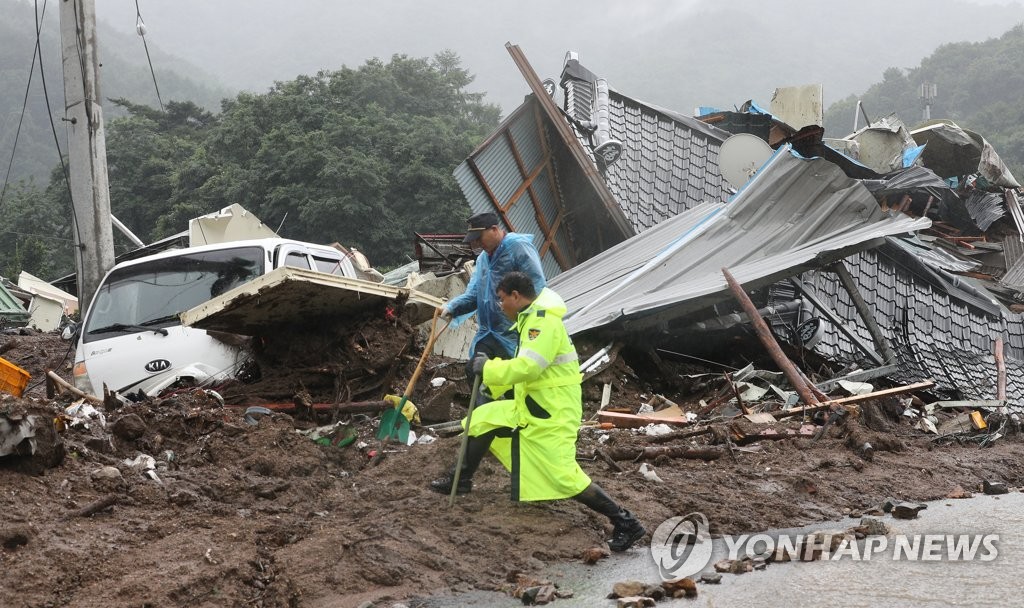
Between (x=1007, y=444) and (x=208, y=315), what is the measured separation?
23.3 ft

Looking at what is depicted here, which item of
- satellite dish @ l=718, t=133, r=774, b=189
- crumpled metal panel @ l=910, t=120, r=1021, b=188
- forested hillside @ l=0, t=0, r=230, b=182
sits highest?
forested hillside @ l=0, t=0, r=230, b=182

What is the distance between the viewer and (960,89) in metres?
73.7

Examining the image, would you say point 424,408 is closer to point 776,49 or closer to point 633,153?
point 633,153

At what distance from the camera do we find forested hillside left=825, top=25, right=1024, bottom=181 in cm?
7000

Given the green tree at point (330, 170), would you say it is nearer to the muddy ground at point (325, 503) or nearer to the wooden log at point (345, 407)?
the wooden log at point (345, 407)

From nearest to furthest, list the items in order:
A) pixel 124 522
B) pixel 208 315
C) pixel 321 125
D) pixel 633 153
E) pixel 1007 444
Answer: pixel 124 522 → pixel 208 315 → pixel 1007 444 → pixel 633 153 → pixel 321 125

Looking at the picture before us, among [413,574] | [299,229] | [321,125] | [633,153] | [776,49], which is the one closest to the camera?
[413,574]

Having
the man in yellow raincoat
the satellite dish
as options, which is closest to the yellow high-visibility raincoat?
the man in yellow raincoat

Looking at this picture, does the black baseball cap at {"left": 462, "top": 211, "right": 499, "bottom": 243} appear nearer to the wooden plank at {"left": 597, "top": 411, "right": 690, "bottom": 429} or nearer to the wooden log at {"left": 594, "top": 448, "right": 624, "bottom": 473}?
the wooden log at {"left": 594, "top": 448, "right": 624, "bottom": 473}

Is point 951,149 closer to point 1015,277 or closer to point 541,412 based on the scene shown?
point 1015,277

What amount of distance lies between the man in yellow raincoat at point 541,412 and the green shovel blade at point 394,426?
1673mm

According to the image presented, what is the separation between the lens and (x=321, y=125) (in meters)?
38.2

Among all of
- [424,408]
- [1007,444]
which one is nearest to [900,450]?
[1007,444]

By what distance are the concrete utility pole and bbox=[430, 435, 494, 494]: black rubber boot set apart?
7.63 metres
